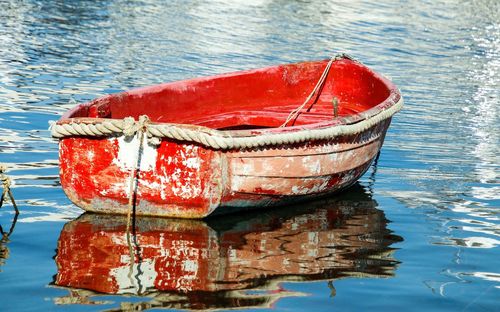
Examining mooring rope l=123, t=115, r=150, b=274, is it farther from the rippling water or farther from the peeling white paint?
the rippling water

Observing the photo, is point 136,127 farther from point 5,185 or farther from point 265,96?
point 265,96

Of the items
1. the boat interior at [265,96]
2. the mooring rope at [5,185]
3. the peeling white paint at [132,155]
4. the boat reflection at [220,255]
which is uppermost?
the boat interior at [265,96]

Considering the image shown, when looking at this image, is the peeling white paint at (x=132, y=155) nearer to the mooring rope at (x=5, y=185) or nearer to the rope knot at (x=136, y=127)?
the rope knot at (x=136, y=127)

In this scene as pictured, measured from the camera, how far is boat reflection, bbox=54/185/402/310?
20.1ft

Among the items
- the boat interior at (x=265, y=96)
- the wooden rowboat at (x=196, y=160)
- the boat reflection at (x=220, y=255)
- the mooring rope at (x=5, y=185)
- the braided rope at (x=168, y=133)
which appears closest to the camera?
the boat reflection at (x=220, y=255)

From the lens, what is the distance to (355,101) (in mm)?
10586

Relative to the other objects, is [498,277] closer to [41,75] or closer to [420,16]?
[41,75]

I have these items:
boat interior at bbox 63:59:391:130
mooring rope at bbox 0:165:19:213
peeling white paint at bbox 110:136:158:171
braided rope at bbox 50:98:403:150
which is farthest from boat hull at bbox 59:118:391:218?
boat interior at bbox 63:59:391:130

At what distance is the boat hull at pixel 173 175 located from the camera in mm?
7320

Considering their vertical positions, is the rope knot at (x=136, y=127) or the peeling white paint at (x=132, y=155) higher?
the rope knot at (x=136, y=127)

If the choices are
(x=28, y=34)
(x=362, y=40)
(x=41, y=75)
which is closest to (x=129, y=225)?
(x=41, y=75)

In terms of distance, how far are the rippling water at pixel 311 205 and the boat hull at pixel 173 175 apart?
19 centimetres

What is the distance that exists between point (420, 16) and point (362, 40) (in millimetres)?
5271

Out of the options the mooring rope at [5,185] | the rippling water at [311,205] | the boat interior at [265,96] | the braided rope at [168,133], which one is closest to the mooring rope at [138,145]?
the braided rope at [168,133]
